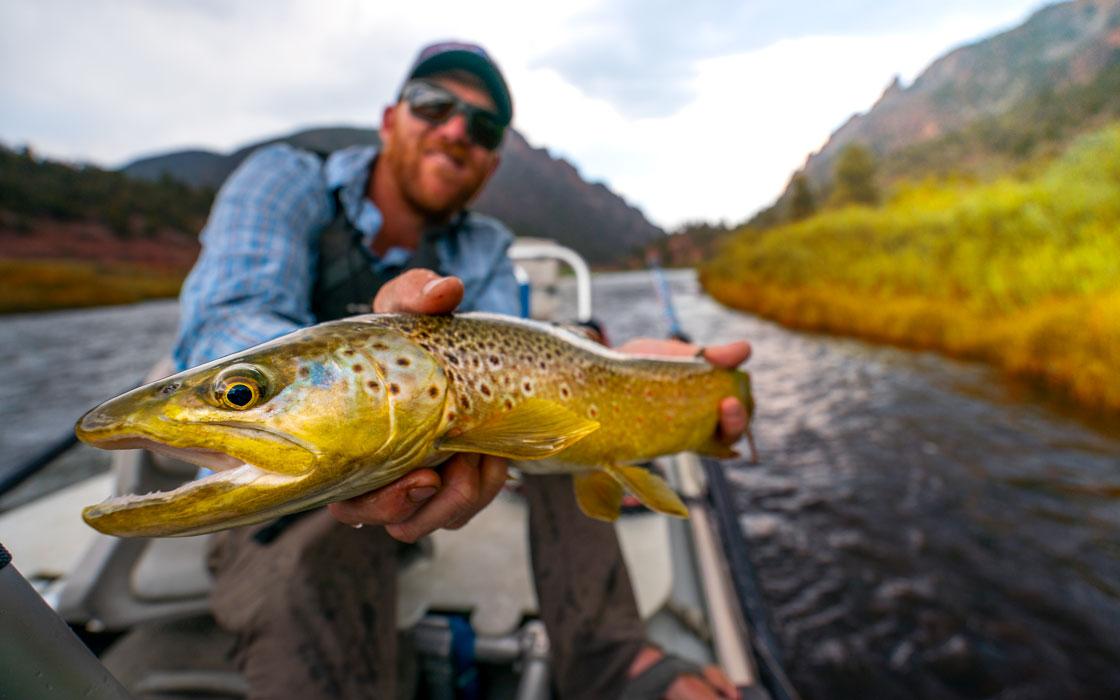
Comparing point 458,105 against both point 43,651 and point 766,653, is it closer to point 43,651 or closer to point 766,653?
point 43,651

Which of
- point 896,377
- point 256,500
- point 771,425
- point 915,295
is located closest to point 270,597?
point 256,500

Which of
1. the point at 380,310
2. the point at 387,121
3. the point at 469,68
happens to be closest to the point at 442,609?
the point at 380,310

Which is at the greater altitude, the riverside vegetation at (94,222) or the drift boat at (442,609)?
the riverside vegetation at (94,222)

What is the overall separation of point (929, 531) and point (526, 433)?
514 centimetres

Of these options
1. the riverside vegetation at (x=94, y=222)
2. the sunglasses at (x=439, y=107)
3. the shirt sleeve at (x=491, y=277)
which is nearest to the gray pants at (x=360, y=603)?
the shirt sleeve at (x=491, y=277)

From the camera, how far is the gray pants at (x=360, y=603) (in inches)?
61.4

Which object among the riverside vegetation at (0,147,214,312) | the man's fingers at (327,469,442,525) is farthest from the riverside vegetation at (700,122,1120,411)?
the riverside vegetation at (0,147,214,312)

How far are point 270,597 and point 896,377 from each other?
9863 mm

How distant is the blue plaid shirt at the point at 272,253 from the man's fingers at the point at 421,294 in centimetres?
52

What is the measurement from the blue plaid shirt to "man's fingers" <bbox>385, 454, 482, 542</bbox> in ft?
2.62

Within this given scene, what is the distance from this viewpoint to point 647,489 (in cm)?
153

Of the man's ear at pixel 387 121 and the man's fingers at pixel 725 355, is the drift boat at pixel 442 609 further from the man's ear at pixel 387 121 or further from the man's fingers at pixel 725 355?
the man's ear at pixel 387 121

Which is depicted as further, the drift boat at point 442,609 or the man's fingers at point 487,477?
the drift boat at point 442,609

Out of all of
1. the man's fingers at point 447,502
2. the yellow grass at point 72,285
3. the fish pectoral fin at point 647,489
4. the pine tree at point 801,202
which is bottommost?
the fish pectoral fin at point 647,489
